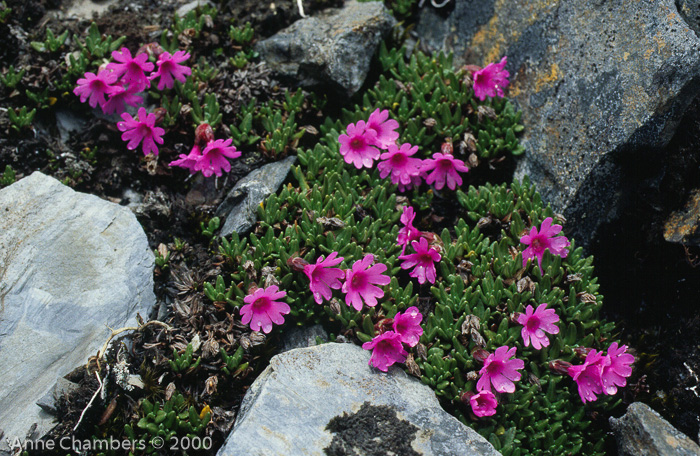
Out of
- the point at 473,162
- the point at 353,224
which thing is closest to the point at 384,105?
the point at 473,162

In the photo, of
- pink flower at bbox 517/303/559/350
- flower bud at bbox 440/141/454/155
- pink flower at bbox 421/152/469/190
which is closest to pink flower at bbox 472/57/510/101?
flower bud at bbox 440/141/454/155

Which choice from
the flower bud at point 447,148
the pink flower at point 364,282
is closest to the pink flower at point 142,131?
the pink flower at point 364,282

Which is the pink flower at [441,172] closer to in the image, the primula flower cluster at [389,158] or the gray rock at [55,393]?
the primula flower cluster at [389,158]

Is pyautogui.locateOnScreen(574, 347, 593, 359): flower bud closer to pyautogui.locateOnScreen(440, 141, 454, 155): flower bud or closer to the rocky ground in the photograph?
the rocky ground

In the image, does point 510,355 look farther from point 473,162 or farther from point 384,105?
point 384,105

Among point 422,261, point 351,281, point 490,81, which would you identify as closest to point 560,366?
point 422,261

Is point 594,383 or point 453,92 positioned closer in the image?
point 594,383
